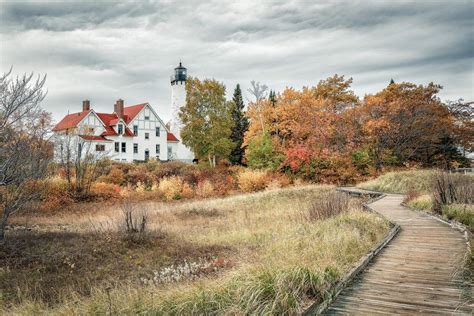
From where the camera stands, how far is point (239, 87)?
5312cm

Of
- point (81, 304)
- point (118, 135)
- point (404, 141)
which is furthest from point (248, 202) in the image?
point (118, 135)

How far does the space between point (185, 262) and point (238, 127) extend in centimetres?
3991

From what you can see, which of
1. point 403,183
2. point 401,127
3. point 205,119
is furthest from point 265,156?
point 205,119

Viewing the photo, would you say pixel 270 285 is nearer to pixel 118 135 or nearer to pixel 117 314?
pixel 117 314

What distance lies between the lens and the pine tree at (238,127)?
45.9 meters

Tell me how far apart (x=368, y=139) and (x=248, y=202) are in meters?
16.5

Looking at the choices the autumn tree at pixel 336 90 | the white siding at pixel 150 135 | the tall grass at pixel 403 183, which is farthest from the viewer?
the white siding at pixel 150 135

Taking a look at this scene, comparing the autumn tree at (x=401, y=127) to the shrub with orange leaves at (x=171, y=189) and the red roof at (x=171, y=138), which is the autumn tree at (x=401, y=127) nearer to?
the shrub with orange leaves at (x=171, y=189)

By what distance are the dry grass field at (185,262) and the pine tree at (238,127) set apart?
28.7 metres

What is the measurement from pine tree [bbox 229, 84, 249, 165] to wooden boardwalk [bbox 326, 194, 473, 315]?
3603 centimetres

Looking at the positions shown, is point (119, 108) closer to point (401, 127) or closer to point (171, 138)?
point (171, 138)

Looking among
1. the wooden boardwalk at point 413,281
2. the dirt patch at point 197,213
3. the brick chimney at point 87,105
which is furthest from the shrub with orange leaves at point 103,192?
the brick chimney at point 87,105

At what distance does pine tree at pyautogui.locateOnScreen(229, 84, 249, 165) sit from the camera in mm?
45938

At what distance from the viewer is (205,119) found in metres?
42.6
